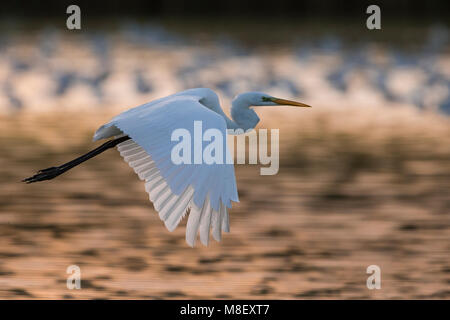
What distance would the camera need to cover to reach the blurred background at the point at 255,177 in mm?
8594

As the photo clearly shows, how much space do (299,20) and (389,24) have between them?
15.5 ft

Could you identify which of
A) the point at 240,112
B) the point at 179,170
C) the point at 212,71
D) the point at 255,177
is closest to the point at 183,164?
the point at 179,170

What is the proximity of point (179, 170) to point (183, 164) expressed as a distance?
5 centimetres

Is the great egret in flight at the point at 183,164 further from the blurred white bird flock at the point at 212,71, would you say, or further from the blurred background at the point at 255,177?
the blurred white bird flock at the point at 212,71

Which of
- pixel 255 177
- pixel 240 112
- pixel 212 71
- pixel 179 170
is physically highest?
pixel 212 71

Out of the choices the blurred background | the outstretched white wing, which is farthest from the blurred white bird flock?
the outstretched white wing

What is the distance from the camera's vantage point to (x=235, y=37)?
3209 cm

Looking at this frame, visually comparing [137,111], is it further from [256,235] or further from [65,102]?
[65,102]

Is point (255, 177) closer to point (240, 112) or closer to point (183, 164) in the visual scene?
point (240, 112)

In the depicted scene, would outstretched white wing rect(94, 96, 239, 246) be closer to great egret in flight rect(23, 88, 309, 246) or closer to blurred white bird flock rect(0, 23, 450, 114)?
great egret in flight rect(23, 88, 309, 246)

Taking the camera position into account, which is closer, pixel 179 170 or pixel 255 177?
pixel 179 170

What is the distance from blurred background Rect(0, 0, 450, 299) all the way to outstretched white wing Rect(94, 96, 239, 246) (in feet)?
4.42

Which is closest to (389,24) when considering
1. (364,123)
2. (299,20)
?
(299,20)

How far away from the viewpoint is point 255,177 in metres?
12.7
